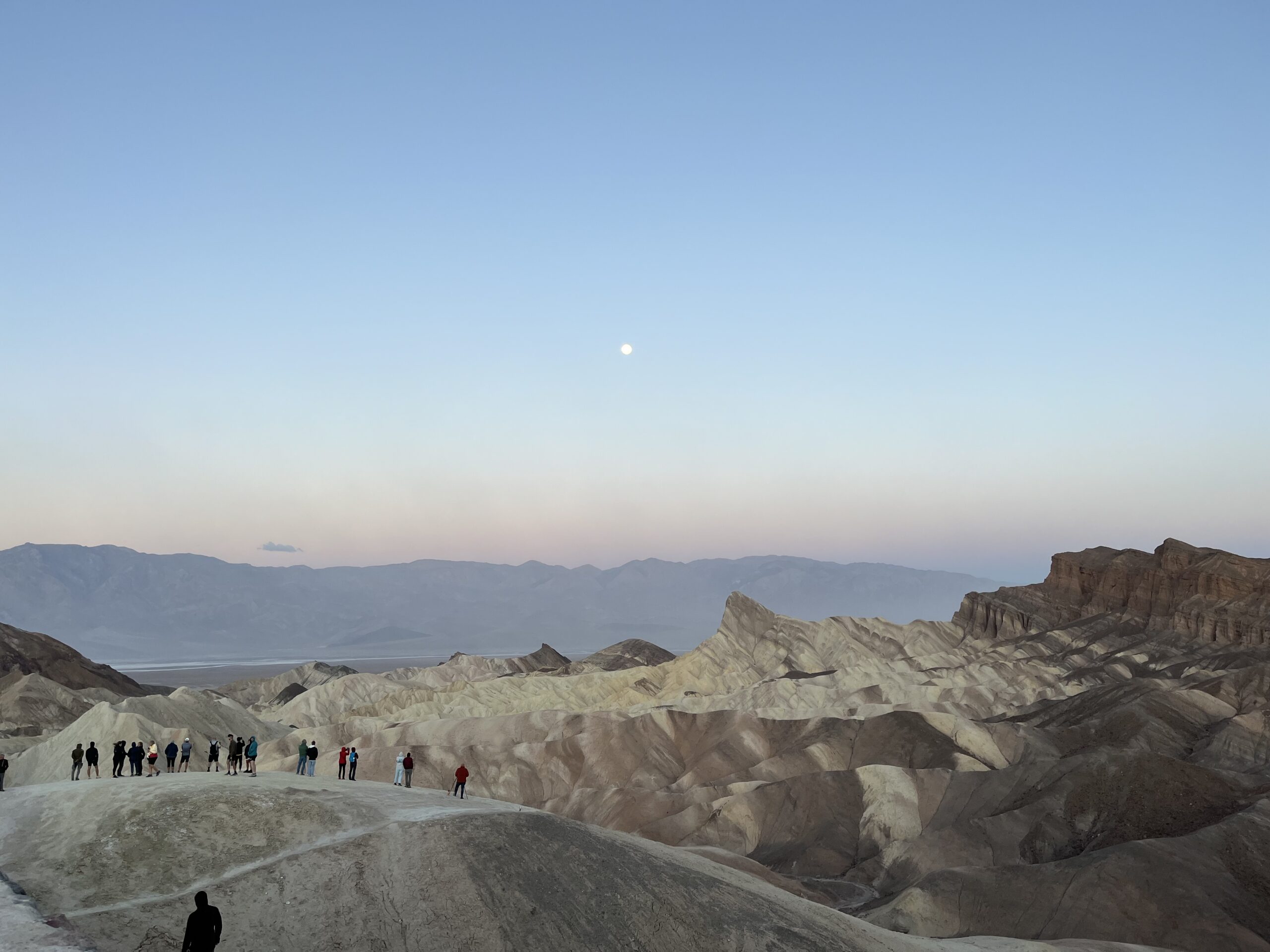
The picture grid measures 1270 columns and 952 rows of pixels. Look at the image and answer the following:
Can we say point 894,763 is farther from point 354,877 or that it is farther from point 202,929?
point 202,929

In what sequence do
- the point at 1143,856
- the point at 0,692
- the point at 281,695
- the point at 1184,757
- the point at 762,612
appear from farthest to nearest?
1. the point at 281,695
2. the point at 762,612
3. the point at 0,692
4. the point at 1184,757
5. the point at 1143,856

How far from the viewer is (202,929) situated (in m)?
15.9

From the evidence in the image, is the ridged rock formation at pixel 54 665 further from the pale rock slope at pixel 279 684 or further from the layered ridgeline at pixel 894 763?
the layered ridgeline at pixel 894 763

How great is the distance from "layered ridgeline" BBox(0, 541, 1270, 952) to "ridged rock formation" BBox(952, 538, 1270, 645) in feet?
1.10

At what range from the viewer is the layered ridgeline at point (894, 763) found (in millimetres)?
33250

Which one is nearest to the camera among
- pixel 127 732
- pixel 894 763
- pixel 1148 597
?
pixel 127 732

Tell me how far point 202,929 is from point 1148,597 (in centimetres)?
11524

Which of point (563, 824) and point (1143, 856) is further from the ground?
point (563, 824)

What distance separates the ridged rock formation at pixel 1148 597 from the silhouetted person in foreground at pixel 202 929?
9915 cm

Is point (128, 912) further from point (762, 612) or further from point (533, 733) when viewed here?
point (762, 612)

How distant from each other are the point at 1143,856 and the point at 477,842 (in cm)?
3243

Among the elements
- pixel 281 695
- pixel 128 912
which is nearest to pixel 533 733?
pixel 128 912

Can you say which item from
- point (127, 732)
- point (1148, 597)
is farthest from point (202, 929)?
point (1148, 597)

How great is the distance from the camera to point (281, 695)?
15538 cm
